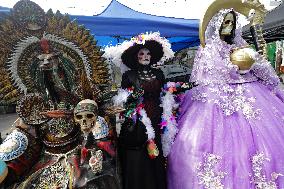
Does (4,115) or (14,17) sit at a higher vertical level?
(14,17)

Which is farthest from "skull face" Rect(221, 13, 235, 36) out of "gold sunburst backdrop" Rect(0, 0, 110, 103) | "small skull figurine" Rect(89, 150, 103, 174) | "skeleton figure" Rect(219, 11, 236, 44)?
"small skull figurine" Rect(89, 150, 103, 174)

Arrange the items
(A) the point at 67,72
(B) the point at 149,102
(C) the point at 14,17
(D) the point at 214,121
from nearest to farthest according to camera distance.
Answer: (C) the point at 14,17, (A) the point at 67,72, (D) the point at 214,121, (B) the point at 149,102

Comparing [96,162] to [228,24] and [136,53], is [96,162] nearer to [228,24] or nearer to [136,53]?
[136,53]

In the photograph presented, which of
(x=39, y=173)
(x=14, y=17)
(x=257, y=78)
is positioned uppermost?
(x=14, y=17)

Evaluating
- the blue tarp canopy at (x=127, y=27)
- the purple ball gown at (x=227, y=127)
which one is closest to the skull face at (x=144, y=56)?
the purple ball gown at (x=227, y=127)

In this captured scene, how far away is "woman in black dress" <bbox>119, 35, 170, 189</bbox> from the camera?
8.63 feet

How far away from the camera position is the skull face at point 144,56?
9.10 ft

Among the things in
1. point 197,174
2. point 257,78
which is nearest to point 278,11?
point 257,78

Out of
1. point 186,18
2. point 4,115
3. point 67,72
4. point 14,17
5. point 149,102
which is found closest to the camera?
point 14,17

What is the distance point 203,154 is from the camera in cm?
245

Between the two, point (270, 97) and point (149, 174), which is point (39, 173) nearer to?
point (149, 174)

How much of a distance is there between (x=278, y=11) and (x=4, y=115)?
9.18m

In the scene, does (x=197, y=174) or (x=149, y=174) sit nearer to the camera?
(x=197, y=174)

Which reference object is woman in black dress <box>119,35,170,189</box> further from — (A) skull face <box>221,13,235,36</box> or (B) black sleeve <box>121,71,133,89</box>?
(A) skull face <box>221,13,235,36</box>
